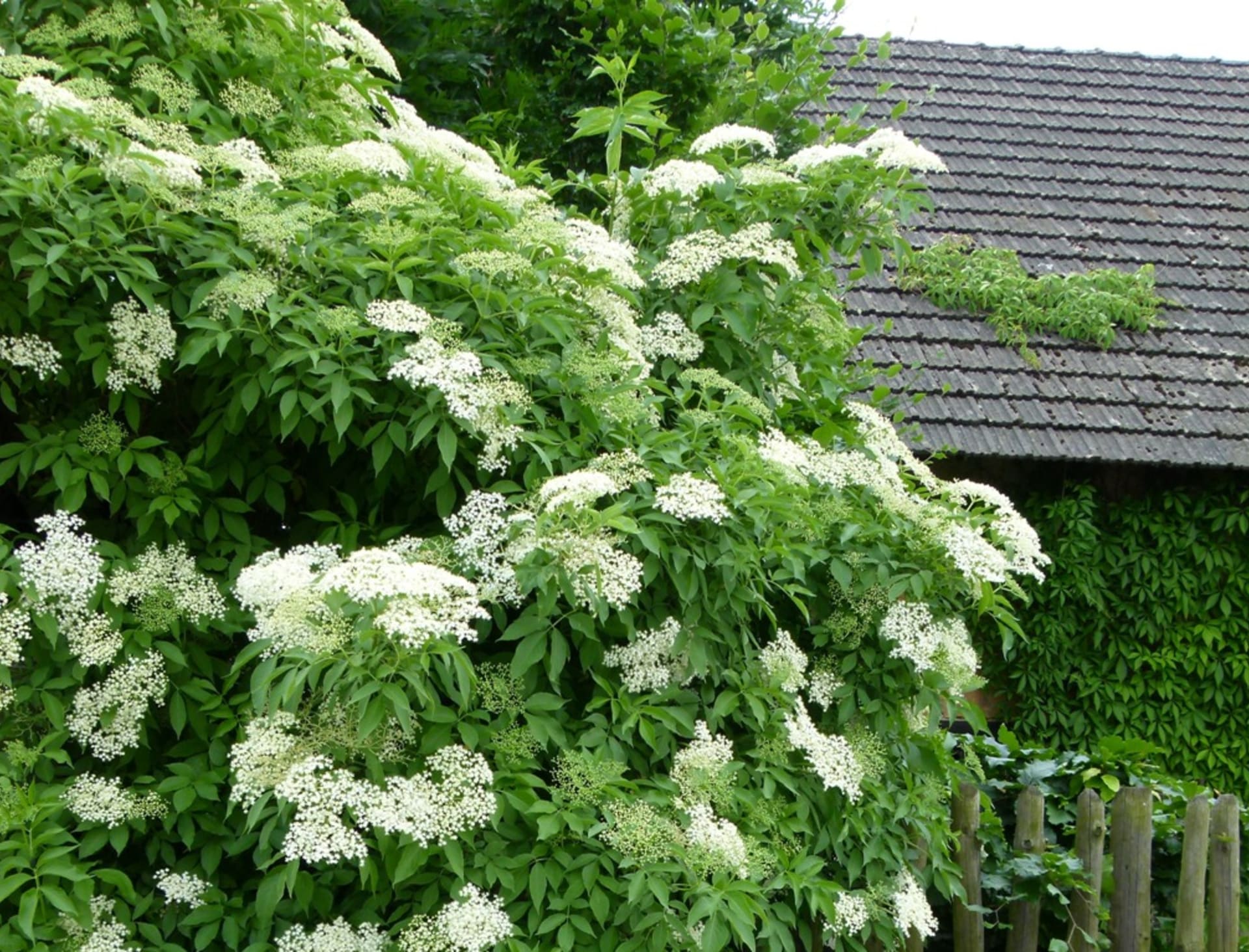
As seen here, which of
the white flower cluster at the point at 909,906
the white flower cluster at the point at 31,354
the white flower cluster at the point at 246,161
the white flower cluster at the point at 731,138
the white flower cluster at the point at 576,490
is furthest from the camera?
the white flower cluster at the point at 731,138

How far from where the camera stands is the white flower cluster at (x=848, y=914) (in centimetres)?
276

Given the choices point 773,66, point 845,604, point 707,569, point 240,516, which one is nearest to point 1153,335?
point 773,66

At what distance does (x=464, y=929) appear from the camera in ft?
7.32

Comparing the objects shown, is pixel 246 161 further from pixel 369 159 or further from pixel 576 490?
pixel 576 490

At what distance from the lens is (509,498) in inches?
101

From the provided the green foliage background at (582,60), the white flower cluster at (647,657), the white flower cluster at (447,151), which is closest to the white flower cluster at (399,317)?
the white flower cluster at (447,151)

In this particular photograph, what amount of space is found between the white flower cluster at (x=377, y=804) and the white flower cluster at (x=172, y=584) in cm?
55

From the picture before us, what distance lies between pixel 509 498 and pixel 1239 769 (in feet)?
19.0

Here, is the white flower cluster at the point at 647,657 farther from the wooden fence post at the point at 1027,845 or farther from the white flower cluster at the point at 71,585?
the wooden fence post at the point at 1027,845

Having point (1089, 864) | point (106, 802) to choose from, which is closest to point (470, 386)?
point (106, 802)

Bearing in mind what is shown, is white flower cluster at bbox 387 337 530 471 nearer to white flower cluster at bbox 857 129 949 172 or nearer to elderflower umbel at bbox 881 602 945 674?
elderflower umbel at bbox 881 602 945 674

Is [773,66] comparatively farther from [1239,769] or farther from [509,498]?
[1239,769]

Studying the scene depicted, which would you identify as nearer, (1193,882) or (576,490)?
(576,490)

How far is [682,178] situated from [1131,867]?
8.91 feet
